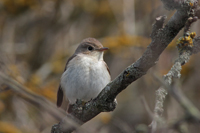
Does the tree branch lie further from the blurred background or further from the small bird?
the blurred background

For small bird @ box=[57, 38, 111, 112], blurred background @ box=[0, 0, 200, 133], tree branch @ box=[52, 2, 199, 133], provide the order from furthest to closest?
blurred background @ box=[0, 0, 200, 133], small bird @ box=[57, 38, 111, 112], tree branch @ box=[52, 2, 199, 133]

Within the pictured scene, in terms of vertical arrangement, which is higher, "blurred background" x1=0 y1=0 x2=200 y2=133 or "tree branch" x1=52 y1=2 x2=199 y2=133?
"tree branch" x1=52 y1=2 x2=199 y2=133

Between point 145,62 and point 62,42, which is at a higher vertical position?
point 145,62

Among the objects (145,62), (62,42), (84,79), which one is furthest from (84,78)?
(62,42)

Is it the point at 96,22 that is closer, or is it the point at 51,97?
the point at 51,97

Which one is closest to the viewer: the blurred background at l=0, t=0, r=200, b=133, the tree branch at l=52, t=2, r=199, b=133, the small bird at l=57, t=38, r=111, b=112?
the tree branch at l=52, t=2, r=199, b=133

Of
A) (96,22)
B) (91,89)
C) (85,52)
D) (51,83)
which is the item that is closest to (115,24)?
(96,22)

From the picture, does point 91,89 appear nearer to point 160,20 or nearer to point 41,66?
point 160,20

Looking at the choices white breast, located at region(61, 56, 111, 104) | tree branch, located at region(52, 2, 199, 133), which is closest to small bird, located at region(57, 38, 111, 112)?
white breast, located at region(61, 56, 111, 104)

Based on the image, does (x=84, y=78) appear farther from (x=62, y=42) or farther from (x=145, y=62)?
(x=62, y=42)
